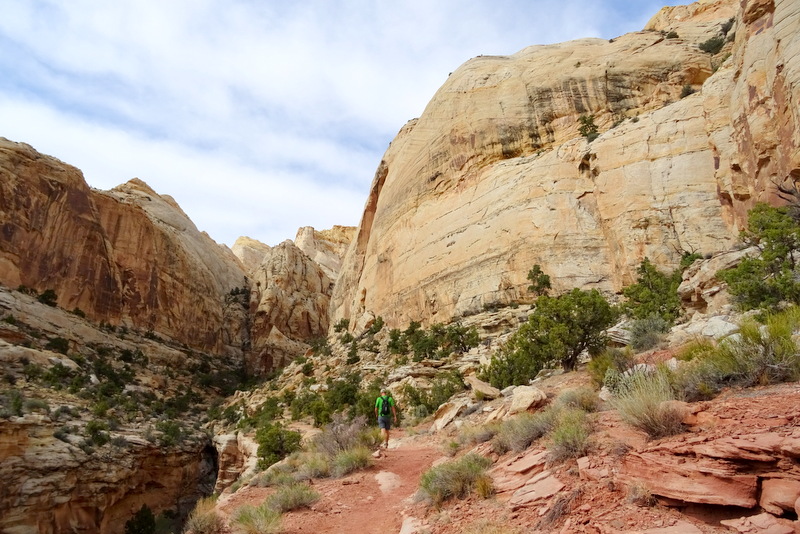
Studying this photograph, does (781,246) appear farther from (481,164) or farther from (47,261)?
(47,261)

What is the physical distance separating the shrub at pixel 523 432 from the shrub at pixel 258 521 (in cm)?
318

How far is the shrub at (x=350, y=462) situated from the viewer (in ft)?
29.0

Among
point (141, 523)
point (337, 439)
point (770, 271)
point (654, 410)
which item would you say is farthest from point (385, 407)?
point (141, 523)

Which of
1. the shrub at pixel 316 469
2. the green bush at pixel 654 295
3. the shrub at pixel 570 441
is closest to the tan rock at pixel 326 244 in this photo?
the green bush at pixel 654 295

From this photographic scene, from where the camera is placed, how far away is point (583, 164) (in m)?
24.9

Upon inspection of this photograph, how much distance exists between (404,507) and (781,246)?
38.1 feet

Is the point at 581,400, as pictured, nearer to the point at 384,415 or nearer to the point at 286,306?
the point at 384,415

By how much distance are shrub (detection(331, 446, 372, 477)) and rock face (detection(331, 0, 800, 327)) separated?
15.2 m

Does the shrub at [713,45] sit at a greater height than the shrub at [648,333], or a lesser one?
greater

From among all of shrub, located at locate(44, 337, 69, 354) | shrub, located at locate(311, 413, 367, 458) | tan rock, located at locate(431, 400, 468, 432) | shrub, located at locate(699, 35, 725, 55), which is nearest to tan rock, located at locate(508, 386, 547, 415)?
tan rock, located at locate(431, 400, 468, 432)

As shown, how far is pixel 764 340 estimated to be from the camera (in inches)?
231

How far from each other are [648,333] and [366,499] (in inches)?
320

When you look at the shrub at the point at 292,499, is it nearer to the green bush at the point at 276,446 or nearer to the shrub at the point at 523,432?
the shrub at the point at 523,432

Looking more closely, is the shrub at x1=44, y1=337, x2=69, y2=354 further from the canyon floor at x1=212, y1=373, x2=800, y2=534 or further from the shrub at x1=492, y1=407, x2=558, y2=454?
the shrub at x1=492, y1=407, x2=558, y2=454
